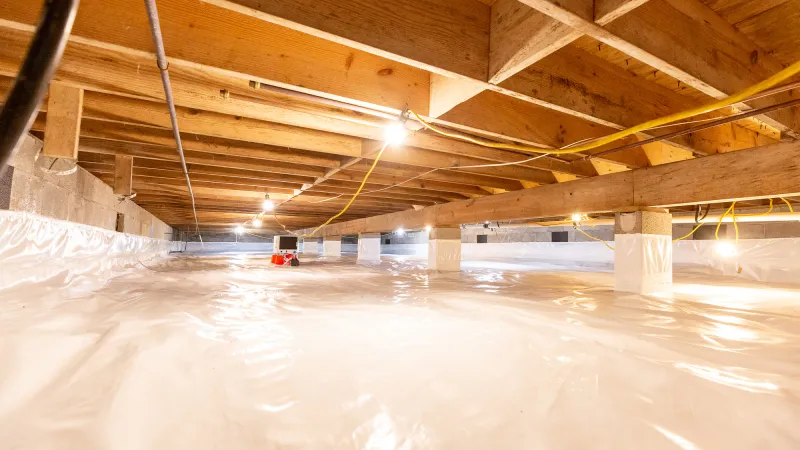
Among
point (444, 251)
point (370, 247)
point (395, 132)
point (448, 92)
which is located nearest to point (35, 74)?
point (448, 92)

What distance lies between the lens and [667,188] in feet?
8.04

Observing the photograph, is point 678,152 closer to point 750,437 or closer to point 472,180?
point 472,180

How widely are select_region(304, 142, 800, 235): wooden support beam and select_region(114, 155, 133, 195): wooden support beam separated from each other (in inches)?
127

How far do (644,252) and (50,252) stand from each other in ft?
13.3

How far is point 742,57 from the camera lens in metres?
1.45

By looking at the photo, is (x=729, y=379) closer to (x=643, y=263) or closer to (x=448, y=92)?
(x=448, y=92)

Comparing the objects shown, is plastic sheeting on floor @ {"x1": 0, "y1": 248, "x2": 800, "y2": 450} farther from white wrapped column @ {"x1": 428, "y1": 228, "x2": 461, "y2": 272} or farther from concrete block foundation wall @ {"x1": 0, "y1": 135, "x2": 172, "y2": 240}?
white wrapped column @ {"x1": 428, "y1": 228, "x2": 461, "y2": 272}

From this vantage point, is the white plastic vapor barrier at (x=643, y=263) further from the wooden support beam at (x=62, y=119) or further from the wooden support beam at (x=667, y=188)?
the wooden support beam at (x=62, y=119)

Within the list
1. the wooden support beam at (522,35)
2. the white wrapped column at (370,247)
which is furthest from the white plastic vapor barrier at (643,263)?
the white wrapped column at (370,247)

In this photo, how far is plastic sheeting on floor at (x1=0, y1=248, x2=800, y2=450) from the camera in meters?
0.73

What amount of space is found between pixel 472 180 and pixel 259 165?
6.37 ft

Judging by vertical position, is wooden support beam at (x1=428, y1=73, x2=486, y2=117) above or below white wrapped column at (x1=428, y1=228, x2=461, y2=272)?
above

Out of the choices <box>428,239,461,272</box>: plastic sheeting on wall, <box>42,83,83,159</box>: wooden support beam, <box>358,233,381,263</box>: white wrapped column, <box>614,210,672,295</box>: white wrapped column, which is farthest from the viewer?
<box>358,233,381,263</box>: white wrapped column

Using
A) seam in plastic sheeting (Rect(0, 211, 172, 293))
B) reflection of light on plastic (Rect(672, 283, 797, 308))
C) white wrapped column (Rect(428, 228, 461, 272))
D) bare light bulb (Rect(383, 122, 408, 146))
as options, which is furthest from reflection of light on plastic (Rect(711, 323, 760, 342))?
seam in plastic sheeting (Rect(0, 211, 172, 293))
